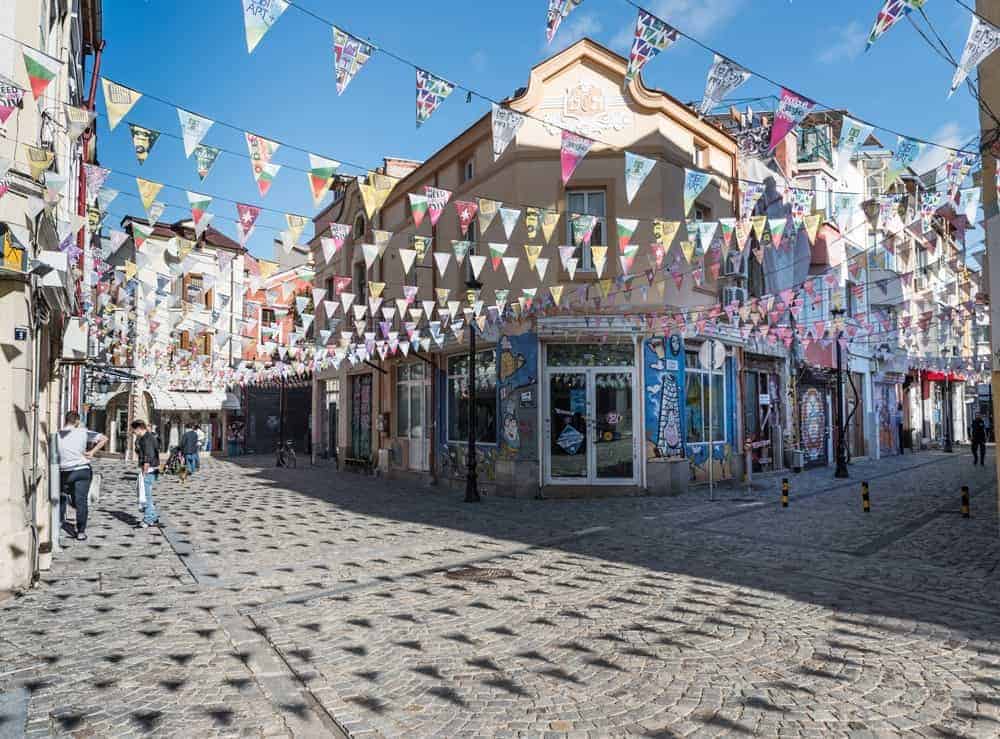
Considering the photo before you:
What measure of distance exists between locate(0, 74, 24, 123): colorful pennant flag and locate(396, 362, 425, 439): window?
14.5 metres

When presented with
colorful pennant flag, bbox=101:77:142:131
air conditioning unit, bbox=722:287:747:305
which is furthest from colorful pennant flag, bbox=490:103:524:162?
air conditioning unit, bbox=722:287:747:305

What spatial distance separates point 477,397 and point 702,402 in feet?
18.9

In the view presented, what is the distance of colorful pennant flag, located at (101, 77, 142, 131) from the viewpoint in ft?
23.4

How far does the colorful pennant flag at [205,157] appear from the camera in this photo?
324 inches

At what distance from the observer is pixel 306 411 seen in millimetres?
43000

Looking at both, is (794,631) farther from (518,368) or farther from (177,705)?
(518,368)

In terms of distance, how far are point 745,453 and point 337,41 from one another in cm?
1520

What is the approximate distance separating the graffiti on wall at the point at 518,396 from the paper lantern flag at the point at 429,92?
27.2 feet

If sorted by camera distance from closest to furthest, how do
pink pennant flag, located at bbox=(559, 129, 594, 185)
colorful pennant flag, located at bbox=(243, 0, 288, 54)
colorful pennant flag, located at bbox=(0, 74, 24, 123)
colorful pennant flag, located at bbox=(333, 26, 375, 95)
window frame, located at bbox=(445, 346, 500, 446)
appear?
colorful pennant flag, located at bbox=(243, 0, 288, 54), colorful pennant flag, located at bbox=(0, 74, 24, 123), colorful pennant flag, located at bbox=(333, 26, 375, 95), pink pennant flag, located at bbox=(559, 129, 594, 185), window frame, located at bbox=(445, 346, 500, 446)

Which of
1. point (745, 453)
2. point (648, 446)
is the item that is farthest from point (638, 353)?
point (745, 453)

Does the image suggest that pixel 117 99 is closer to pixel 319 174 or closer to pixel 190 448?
pixel 319 174

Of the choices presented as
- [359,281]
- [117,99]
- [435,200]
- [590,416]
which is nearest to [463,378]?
[590,416]

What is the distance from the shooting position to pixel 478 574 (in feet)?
26.1

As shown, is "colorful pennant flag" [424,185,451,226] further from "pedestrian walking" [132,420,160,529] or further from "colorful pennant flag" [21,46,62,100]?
"pedestrian walking" [132,420,160,529]
